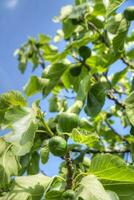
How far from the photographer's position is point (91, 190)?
1708 mm

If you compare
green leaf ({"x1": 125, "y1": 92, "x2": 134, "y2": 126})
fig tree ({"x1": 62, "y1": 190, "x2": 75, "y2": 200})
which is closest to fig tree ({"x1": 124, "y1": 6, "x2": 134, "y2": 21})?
green leaf ({"x1": 125, "y1": 92, "x2": 134, "y2": 126})

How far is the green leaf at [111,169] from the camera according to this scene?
1.86m

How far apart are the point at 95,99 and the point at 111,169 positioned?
2.73ft

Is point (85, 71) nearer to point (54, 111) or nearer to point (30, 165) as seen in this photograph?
point (30, 165)

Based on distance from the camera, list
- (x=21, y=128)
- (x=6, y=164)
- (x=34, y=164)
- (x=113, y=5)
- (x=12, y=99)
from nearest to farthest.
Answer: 1. (x=21, y=128)
2. (x=6, y=164)
3. (x=12, y=99)
4. (x=113, y=5)
5. (x=34, y=164)

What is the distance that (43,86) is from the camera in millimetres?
3061

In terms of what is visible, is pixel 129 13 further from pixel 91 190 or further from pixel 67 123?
pixel 91 190

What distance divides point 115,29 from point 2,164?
108 centimetres

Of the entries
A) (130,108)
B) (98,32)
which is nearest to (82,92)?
(130,108)

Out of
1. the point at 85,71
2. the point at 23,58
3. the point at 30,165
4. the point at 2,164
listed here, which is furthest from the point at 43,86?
the point at 23,58

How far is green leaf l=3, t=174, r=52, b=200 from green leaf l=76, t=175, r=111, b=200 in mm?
170

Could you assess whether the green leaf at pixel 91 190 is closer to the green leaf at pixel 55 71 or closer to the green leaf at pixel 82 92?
the green leaf at pixel 82 92

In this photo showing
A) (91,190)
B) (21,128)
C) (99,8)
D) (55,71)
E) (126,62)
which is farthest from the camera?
(126,62)

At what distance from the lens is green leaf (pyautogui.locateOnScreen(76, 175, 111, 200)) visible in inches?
66.1
